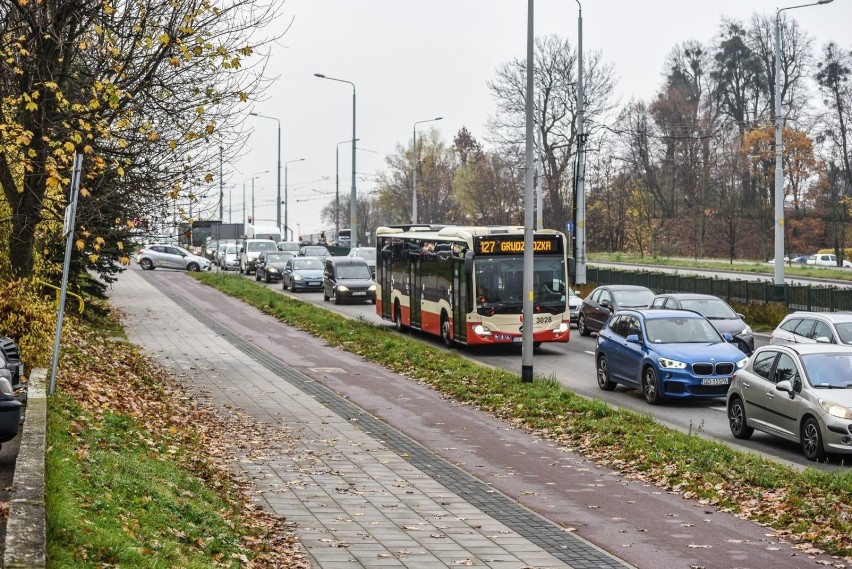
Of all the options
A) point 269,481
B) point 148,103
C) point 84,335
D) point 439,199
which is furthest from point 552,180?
point 269,481

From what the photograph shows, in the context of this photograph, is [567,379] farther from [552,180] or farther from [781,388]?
[552,180]

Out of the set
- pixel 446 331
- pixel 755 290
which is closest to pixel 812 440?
pixel 446 331

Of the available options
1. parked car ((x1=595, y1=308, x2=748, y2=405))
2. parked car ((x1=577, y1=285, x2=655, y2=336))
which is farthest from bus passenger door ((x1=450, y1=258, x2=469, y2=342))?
parked car ((x1=595, y1=308, x2=748, y2=405))

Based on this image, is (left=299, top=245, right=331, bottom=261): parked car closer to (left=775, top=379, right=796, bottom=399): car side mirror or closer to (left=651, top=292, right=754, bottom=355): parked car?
(left=651, top=292, right=754, bottom=355): parked car

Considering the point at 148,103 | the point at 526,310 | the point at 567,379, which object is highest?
the point at 148,103

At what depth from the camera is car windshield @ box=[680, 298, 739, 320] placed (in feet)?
94.8

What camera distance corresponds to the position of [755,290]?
126 ft

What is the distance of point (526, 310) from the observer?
2233cm

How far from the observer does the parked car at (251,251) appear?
225 ft

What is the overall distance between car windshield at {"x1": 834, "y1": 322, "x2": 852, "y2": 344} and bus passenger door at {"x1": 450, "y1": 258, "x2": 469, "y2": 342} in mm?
8697

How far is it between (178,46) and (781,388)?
913cm

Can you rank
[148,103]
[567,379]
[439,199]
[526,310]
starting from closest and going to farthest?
1. [148,103]
2. [526,310]
3. [567,379]
4. [439,199]

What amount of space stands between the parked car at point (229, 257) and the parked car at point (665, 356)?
177 feet

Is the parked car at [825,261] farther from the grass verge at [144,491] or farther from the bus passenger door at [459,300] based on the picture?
the grass verge at [144,491]
